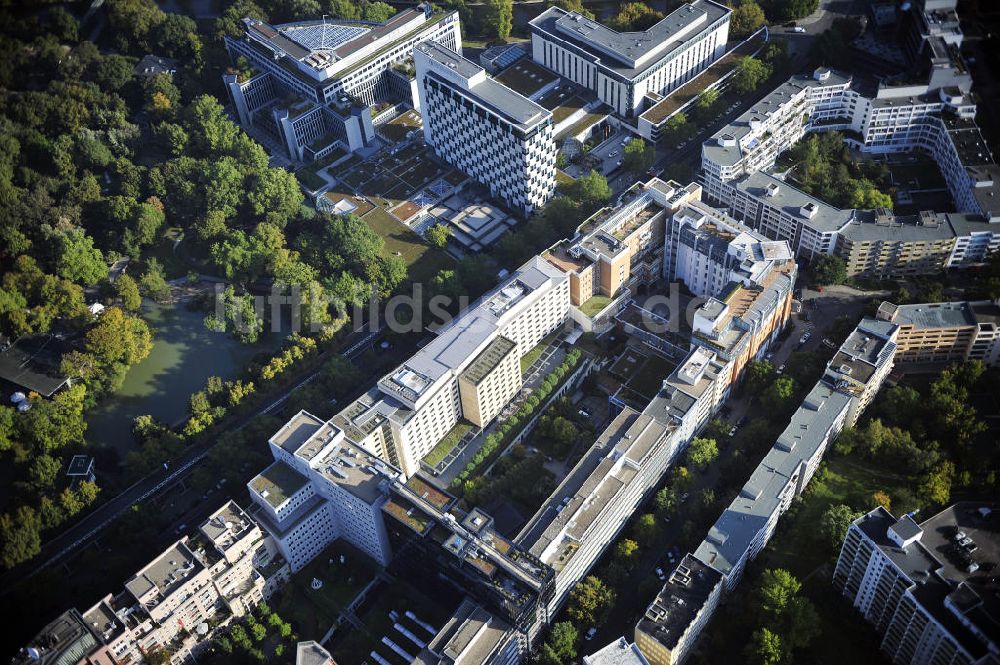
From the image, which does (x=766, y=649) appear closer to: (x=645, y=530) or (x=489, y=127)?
(x=645, y=530)

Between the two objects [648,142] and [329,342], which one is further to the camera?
[648,142]

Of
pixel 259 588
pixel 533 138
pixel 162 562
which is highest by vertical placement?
pixel 533 138

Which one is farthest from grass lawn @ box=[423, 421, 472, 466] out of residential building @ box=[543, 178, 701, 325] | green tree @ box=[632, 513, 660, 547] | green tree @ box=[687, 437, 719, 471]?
green tree @ box=[687, 437, 719, 471]

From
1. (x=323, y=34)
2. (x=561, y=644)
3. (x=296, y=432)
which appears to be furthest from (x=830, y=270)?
(x=323, y=34)

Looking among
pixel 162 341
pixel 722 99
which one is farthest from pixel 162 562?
pixel 722 99

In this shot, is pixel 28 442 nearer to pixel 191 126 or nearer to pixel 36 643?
pixel 36 643

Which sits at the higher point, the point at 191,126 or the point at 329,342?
the point at 191,126

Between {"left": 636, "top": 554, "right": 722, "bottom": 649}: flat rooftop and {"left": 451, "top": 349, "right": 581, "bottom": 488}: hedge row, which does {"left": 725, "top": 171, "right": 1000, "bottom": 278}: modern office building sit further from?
{"left": 636, "top": 554, "right": 722, "bottom": 649}: flat rooftop

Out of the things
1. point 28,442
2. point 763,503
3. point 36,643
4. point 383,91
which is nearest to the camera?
point 36,643
